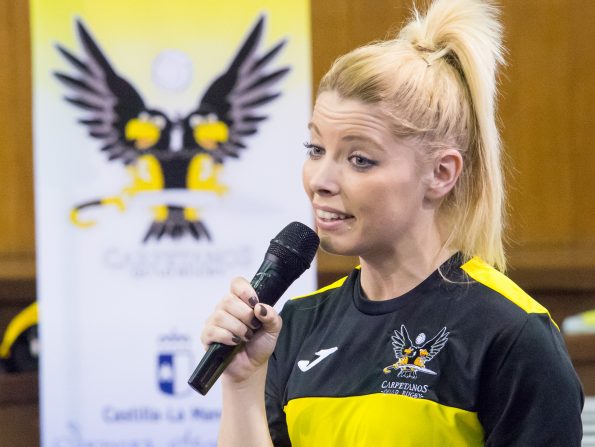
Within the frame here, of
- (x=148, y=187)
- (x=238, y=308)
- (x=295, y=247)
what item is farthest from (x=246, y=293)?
(x=148, y=187)

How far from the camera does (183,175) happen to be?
10.7ft

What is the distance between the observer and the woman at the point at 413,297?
122 centimetres

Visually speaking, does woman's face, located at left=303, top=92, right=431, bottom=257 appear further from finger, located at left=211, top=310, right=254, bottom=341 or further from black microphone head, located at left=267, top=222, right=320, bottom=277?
finger, located at left=211, top=310, right=254, bottom=341

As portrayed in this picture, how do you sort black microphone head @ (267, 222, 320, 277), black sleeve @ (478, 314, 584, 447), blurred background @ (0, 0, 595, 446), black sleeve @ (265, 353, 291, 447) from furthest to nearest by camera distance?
blurred background @ (0, 0, 595, 446), black sleeve @ (265, 353, 291, 447), black microphone head @ (267, 222, 320, 277), black sleeve @ (478, 314, 584, 447)

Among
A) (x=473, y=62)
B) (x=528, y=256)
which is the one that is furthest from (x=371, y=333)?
(x=528, y=256)

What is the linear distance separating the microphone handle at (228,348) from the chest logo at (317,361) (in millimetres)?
126

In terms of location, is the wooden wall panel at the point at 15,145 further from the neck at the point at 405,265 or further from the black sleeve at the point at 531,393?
the black sleeve at the point at 531,393

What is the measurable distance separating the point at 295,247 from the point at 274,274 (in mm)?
51

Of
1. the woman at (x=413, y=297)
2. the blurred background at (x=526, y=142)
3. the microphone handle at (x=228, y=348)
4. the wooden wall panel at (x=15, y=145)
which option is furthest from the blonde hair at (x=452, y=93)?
the wooden wall panel at (x=15, y=145)

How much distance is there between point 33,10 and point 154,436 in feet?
4.66

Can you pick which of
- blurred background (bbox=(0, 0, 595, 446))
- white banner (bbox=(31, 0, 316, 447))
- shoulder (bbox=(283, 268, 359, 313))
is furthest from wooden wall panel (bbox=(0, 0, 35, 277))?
shoulder (bbox=(283, 268, 359, 313))

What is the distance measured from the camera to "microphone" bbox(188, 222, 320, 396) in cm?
122

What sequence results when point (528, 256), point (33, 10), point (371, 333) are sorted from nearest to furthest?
point (371, 333)
point (33, 10)
point (528, 256)

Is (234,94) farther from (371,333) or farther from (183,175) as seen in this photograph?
(371,333)
